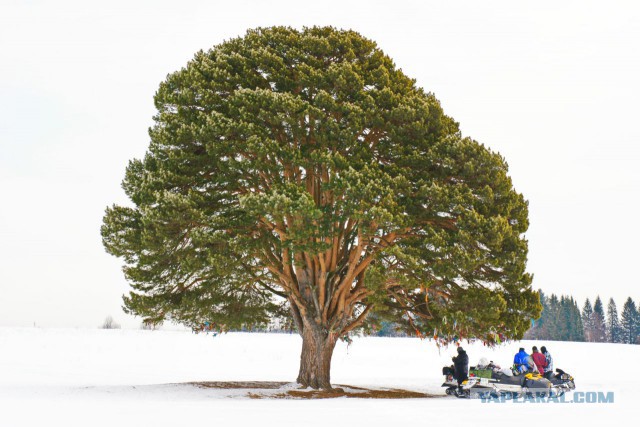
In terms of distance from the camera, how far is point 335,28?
26.3 m

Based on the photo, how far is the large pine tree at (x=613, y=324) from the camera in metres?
128

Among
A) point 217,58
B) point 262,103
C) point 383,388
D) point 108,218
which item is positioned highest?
point 217,58

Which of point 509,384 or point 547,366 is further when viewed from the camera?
point 547,366

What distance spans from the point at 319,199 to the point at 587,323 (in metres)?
129

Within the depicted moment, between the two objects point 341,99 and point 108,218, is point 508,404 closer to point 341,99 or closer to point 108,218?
point 341,99

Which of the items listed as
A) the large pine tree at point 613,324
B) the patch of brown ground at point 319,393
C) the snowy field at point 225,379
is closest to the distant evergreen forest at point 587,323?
the large pine tree at point 613,324

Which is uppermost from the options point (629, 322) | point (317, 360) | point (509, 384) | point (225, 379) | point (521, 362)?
point (629, 322)

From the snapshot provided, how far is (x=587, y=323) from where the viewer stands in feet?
447

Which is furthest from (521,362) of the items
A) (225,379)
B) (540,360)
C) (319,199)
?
(225,379)

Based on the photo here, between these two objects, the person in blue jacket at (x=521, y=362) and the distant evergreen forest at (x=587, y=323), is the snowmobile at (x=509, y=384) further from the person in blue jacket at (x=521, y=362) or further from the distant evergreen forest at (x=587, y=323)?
the distant evergreen forest at (x=587, y=323)

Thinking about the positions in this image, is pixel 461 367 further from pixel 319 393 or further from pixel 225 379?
pixel 225 379

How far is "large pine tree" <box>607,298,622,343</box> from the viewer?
128500mm

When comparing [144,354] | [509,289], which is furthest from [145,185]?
[144,354]

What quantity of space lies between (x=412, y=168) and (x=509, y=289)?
6195mm
